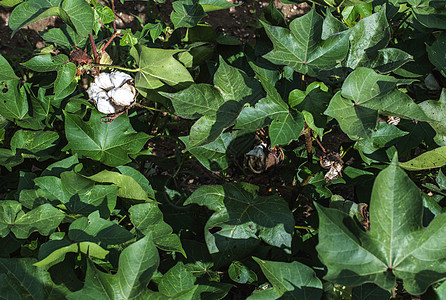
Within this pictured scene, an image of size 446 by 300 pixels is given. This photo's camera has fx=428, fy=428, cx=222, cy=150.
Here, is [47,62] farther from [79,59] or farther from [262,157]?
[262,157]

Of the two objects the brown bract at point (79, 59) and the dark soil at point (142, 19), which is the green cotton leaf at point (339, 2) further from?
the brown bract at point (79, 59)

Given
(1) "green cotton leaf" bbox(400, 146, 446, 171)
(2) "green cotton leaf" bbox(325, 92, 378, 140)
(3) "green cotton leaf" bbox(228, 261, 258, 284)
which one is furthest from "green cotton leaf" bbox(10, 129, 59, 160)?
(1) "green cotton leaf" bbox(400, 146, 446, 171)

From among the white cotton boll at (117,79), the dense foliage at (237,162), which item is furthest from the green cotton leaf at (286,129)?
the white cotton boll at (117,79)

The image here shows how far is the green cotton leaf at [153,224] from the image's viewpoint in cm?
138

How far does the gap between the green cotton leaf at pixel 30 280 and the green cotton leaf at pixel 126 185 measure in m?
0.38

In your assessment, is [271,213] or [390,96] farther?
[271,213]

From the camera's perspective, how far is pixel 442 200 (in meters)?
1.67

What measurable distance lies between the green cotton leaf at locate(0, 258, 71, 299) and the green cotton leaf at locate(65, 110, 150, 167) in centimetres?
49

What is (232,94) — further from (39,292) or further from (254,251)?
(39,292)

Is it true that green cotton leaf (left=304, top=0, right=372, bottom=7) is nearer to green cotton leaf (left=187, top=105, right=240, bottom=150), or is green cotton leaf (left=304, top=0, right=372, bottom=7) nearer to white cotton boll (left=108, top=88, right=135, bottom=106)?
green cotton leaf (left=187, top=105, right=240, bottom=150)

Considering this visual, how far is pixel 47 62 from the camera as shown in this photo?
5.16ft

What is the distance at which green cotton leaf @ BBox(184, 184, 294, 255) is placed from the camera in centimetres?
140

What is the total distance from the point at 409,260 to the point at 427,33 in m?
1.14

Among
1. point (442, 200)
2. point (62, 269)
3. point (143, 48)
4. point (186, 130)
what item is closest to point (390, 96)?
point (442, 200)
